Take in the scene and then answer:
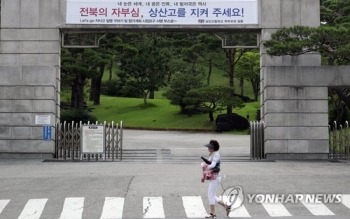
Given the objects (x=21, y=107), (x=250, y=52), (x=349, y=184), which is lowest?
(x=349, y=184)

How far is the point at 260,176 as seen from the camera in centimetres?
1694

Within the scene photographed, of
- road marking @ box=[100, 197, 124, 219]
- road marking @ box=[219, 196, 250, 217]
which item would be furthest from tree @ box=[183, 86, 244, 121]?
road marking @ box=[219, 196, 250, 217]

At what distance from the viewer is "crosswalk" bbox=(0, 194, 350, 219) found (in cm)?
1254

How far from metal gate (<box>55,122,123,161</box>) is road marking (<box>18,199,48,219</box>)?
8.39 m

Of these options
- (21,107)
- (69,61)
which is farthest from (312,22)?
(69,61)

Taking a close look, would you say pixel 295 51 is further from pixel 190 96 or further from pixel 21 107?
pixel 190 96

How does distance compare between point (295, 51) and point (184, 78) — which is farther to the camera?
point (184, 78)

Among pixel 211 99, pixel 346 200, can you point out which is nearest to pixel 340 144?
pixel 346 200

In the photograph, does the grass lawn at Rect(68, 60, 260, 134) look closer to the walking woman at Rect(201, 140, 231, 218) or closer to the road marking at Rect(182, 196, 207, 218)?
the road marking at Rect(182, 196, 207, 218)

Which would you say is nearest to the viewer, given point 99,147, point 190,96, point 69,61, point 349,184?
point 349,184

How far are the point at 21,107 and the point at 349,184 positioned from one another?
13053 mm

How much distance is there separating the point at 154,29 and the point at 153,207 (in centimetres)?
1176

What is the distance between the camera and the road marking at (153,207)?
492 inches

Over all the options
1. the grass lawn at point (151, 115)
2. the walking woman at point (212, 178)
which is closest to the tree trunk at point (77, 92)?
Result: the grass lawn at point (151, 115)
